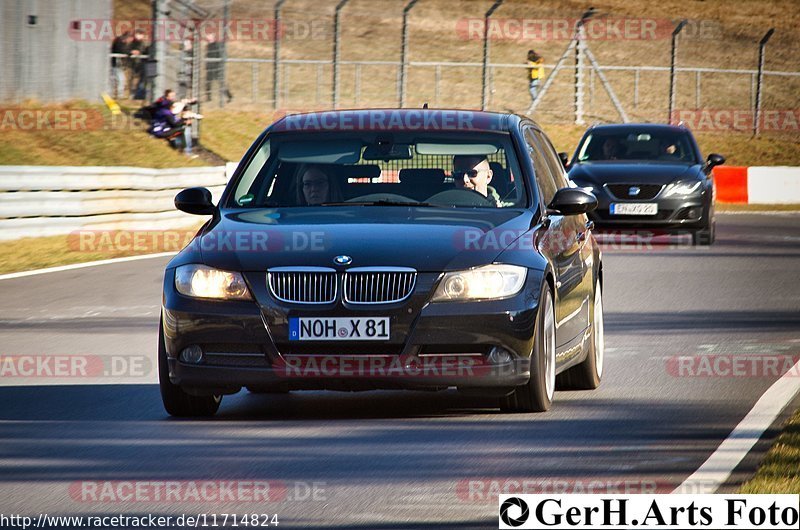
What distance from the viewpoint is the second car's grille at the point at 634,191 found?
23312mm

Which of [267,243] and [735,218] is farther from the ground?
[267,243]

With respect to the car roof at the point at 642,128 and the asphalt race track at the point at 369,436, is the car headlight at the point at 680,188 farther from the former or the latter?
the asphalt race track at the point at 369,436

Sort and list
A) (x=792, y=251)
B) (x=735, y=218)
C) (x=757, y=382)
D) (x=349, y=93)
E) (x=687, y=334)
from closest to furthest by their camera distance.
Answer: (x=757, y=382), (x=687, y=334), (x=792, y=251), (x=735, y=218), (x=349, y=93)

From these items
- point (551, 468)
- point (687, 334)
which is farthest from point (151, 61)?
point (551, 468)

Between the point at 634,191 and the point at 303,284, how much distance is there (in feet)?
49.9

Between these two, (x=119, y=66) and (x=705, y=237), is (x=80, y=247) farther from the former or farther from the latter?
(x=119, y=66)

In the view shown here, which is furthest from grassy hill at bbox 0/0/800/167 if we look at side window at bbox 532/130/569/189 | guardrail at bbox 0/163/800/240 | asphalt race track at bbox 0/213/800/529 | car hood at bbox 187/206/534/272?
car hood at bbox 187/206/534/272

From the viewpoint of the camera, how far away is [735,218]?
102ft

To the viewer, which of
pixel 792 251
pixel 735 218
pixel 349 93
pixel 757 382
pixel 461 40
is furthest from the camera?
pixel 461 40

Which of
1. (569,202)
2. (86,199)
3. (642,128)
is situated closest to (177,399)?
(569,202)

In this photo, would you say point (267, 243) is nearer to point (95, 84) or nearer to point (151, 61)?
point (151, 61)

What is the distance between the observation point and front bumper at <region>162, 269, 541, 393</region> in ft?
28.0

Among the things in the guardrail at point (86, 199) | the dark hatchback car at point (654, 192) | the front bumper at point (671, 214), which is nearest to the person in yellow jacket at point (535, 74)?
the guardrail at point (86, 199)

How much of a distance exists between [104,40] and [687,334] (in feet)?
89.7
